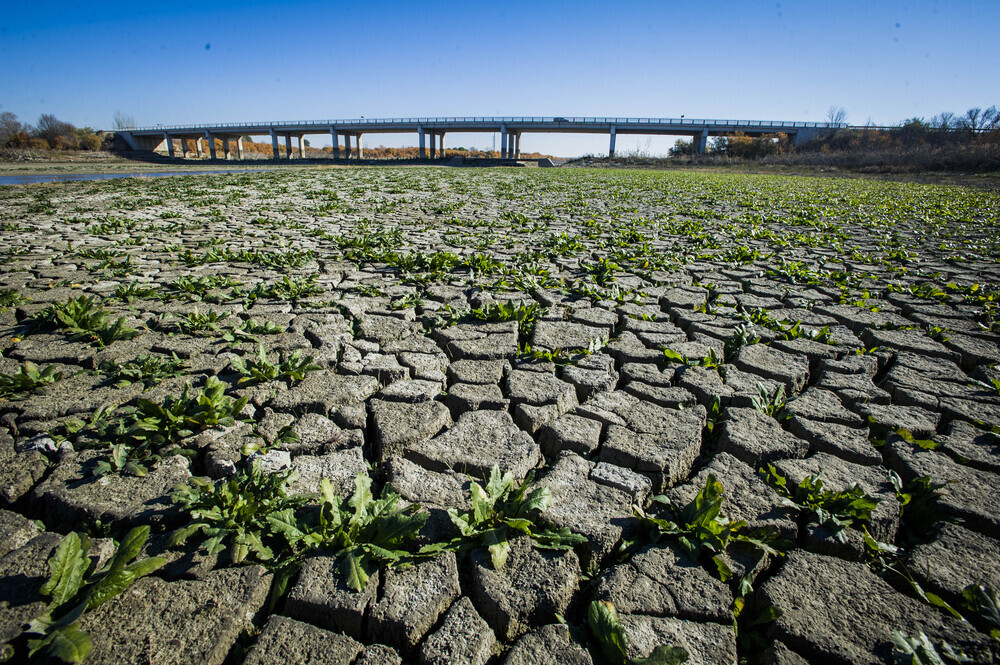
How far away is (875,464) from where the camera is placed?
2.06 metres

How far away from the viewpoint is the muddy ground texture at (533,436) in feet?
4.40

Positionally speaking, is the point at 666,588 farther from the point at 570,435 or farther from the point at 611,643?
the point at 570,435

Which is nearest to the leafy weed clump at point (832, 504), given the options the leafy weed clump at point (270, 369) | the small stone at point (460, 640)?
the small stone at point (460, 640)

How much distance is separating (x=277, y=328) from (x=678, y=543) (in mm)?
2755

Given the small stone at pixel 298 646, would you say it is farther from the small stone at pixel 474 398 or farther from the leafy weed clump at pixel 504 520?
the small stone at pixel 474 398

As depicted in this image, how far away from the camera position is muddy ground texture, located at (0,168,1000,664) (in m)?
1.34

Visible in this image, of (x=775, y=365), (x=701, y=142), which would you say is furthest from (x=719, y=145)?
(x=775, y=365)

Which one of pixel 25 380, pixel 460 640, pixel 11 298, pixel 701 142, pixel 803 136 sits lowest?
pixel 460 640

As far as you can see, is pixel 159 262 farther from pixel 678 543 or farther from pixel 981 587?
pixel 981 587

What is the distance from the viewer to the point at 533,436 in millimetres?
2229

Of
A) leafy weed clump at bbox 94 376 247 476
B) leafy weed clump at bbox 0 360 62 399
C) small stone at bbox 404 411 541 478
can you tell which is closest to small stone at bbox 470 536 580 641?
small stone at bbox 404 411 541 478

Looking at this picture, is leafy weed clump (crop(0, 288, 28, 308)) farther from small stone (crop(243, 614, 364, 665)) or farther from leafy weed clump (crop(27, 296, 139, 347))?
small stone (crop(243, 614, 364, 665))

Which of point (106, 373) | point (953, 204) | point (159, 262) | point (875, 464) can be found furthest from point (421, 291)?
point (953, 204)

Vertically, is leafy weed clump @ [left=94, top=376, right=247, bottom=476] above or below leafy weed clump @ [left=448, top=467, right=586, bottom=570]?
above
